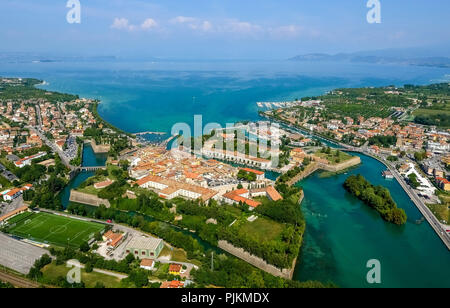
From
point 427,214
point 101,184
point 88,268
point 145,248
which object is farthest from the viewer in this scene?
point 101,184

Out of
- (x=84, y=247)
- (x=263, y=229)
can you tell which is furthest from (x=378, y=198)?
(x=84, y=247)

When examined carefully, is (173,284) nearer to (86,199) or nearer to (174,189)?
(174,189)

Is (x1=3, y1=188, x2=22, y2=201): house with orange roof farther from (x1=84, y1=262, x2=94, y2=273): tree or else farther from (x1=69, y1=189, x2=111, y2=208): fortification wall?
(x1=84, y1=262, x2=94, y2=273): tree

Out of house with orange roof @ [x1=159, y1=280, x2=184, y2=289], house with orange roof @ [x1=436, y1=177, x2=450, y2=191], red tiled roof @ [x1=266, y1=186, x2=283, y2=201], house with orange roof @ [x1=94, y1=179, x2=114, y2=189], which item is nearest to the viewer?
house with orange roof @ [x1=159, y1=280, x2=184, y2=289]

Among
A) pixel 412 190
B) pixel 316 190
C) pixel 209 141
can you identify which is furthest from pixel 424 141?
pixel 209 141

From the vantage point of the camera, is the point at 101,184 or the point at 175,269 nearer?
Answer: the point at 175,269

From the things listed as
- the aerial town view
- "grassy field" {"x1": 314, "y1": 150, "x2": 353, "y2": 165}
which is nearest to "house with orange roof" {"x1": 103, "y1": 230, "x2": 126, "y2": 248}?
the aerial town view
